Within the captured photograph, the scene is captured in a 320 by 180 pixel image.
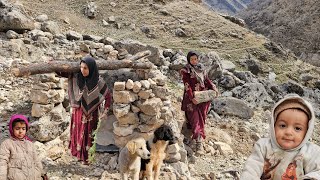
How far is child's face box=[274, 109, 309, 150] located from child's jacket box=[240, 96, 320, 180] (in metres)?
0.03

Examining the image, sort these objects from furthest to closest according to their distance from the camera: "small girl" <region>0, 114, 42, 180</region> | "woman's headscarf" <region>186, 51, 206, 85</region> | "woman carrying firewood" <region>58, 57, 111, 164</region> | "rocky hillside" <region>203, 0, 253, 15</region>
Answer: "rocky hillside" <region>203, 0, 253, 15</region> → "woman's headscarf" <region>186, 51, 206, 85</region> → "woman carrying firewood" <region>58, 57, 111, 164</region> → "small girl" <region>0, 114, 42, 180</region>

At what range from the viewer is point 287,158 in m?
2.12

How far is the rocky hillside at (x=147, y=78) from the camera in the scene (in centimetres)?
511

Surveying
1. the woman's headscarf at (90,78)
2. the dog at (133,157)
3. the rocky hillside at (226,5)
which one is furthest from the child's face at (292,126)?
the rocky hillside at (226,5)

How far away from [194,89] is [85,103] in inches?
86.4

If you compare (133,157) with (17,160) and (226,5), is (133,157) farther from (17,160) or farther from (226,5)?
(226,5)

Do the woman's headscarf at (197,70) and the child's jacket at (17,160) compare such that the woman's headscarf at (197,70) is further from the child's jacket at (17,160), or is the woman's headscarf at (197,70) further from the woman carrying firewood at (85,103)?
the child's jacket at (17,160)

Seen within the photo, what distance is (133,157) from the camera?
409 cm

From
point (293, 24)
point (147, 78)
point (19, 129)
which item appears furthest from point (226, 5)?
point (19, 129)

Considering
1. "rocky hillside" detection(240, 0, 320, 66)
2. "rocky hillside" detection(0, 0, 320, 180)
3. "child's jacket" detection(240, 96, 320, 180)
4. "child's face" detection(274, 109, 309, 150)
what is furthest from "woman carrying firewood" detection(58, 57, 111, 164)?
"rocky hillside" detection(240, 0, 320, 66)

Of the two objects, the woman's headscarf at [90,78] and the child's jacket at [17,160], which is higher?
the woman's headscarf at [90,78]

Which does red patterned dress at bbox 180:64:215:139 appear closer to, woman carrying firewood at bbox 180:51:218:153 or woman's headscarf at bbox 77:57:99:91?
woman carrying firewood at bbox 180:51:218:153

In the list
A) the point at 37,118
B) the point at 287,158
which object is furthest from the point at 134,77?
the point at 287,158

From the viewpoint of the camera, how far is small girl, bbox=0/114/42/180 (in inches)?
128
